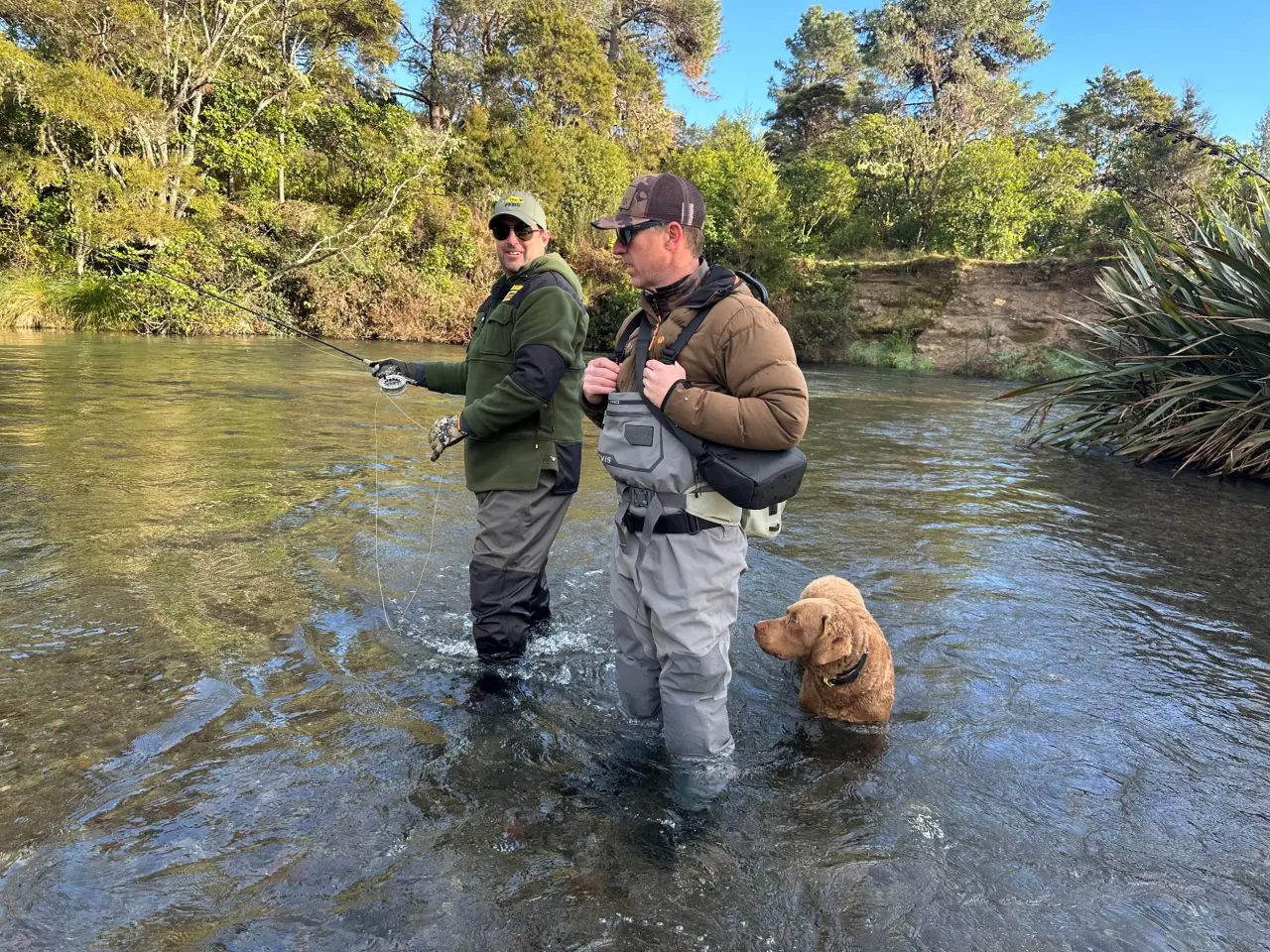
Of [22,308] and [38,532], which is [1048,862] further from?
[22,308]

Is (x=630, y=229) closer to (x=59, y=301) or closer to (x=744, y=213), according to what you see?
(x=59, y=301)

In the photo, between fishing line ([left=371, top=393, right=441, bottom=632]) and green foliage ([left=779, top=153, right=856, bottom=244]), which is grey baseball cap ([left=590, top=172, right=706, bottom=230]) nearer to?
fishing line ([left=371, top=393, right=441, bottom=632])

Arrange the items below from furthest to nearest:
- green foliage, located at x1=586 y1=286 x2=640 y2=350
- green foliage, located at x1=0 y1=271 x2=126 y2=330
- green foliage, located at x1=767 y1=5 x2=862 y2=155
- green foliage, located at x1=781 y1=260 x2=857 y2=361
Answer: green foliage, located at x1=767 y1=5 x2=862 y2=155
green foliage, located at x1=586 y1=286 x2=640 y2=350
green foliage, located at x1=781 y1=260 x2=857 y2=361
green foliage, located at x1=0 y1=271 x2=126 y2=330

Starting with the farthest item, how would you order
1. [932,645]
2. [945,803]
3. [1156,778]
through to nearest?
[932,645]
[1156,778]
[945,803]

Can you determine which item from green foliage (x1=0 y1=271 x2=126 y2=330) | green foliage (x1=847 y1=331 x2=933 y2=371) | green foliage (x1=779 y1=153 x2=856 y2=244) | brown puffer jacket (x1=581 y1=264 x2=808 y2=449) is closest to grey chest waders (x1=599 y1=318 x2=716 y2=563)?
brown puffer jacket (x1=581 y1=264 x2=808 y2=449)

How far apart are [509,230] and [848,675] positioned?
8.81ft

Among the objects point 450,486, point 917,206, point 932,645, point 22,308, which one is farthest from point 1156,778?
point 917,206

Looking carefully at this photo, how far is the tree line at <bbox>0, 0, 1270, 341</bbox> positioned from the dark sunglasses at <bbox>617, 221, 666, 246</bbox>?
670 inches

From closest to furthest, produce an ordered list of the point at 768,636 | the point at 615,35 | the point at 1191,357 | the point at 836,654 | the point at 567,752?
the point at 567,752 → the point at 836,654 → the point at 768,636 → the point at 1191,357 → the point at 615,35

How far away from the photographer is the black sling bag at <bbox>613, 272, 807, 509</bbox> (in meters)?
2.71

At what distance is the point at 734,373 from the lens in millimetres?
2730

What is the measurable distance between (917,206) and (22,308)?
33824mm

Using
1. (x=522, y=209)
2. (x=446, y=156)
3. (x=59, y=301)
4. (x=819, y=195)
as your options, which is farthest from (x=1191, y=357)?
(x=819, y=195)

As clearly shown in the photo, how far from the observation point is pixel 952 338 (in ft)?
95.7
